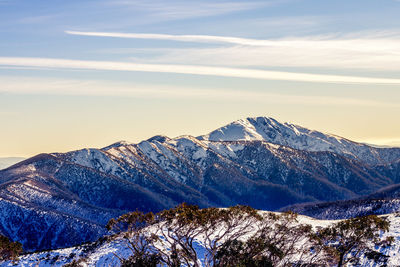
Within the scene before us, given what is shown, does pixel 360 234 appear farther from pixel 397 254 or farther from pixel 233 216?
pixel 397 254

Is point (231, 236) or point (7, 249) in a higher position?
point (231, 236)

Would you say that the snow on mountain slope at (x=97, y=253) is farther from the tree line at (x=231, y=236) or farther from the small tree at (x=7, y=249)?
the tree line at (x=231, y=236)

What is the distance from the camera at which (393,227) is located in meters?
166

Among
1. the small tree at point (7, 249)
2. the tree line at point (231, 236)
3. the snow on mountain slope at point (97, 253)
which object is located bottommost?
the snow on mountain slope at point (97, 253)

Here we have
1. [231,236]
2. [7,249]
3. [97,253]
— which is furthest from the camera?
[97,253]

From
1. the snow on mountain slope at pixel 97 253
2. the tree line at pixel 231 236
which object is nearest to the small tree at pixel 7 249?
the snow on mountain slope at pixel 97 253

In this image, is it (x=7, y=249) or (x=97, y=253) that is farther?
(x=97, y=253)

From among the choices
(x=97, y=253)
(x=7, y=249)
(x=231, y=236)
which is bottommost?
(x=97, y=253)

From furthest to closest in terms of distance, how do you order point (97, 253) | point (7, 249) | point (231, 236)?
point (97, 253), point (7, 249), point (231, 236)

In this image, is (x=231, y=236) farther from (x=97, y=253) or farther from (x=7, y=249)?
(x=97, y=253)

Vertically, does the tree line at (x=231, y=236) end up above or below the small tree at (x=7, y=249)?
above

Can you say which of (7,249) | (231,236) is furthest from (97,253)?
(231,236)

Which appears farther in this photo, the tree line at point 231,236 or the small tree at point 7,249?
the small tree at point 7,249

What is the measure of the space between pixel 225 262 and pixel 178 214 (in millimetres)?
15554
